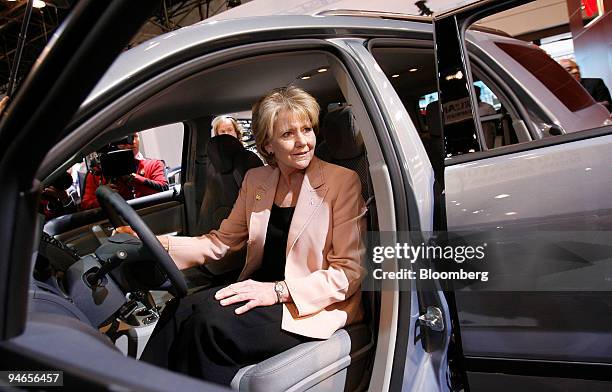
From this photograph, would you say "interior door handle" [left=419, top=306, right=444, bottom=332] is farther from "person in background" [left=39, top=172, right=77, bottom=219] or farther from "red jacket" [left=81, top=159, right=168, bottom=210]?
"red jacket" [left=81, top=159, right=168, bottom=210]

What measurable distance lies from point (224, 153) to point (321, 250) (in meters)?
1.42

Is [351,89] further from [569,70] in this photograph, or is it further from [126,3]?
[126,3]

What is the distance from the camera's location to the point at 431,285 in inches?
54.7

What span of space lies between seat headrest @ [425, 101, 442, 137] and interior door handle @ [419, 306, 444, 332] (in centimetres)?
98

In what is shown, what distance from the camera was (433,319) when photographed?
1.38 meters

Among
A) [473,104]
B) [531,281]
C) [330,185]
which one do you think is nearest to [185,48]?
[330,185]

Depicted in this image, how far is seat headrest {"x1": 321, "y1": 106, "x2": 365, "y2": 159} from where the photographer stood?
74.9 inches

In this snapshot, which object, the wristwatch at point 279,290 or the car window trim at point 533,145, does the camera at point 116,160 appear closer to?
the wristwatch at point 279,290

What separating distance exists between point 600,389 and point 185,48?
53.3 inches

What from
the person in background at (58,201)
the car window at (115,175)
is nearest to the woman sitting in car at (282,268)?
the car window at (115,175)

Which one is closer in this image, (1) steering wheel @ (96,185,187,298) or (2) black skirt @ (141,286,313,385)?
(1) steering wheel @ (96,185,187,298)

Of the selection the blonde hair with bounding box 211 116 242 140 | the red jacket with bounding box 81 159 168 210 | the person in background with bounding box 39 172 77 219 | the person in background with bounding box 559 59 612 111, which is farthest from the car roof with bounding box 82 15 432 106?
the red jacket with bounding box 81 159 168 210

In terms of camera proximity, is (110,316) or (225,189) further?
(225,189)

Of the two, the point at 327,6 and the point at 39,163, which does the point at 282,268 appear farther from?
the point at 327,6
